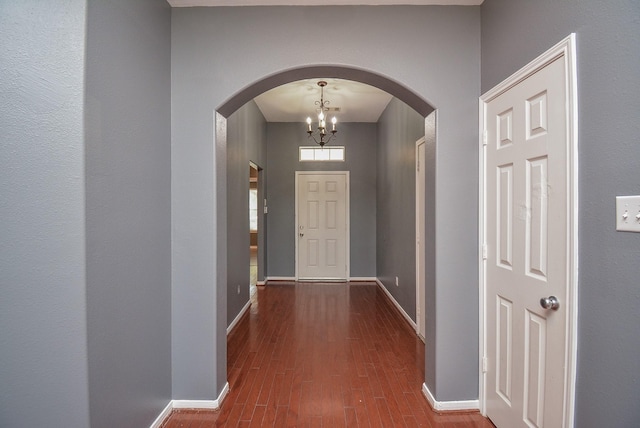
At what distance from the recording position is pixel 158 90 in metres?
1.96

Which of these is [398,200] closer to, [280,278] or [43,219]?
[280,278]

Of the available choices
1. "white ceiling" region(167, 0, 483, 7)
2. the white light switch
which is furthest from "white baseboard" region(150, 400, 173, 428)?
"white ceiling" region(167, 0, 483, 7)

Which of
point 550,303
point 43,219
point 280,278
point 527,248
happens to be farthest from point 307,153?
point 550,303

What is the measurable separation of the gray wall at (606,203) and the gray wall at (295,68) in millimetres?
762

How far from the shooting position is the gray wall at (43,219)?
133 centimetres

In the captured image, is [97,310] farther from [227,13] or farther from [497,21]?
[497,21]

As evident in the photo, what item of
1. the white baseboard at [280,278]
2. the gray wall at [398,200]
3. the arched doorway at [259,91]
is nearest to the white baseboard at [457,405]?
the arched doorway at [259,91]

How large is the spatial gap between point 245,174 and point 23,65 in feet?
10.0

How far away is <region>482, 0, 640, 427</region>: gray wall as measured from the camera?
1.08 meters

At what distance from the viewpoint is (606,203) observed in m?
1.17

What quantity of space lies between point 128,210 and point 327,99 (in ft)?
12.0

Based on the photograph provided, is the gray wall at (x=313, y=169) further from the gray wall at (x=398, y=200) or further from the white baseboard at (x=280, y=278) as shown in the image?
the gray wall at (x=398, y=200)

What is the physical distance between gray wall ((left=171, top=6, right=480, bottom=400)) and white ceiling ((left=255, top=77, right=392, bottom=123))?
1.75 m

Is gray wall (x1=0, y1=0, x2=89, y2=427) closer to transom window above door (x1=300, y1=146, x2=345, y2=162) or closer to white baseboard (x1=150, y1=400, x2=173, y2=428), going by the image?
white baseboard (x1=150, y1=400, x2=173, y2=428)
